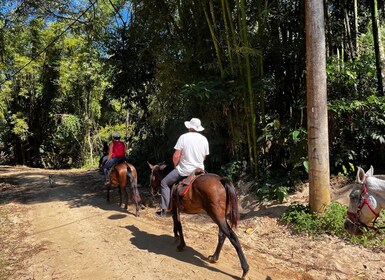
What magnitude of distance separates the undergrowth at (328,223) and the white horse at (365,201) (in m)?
1.90

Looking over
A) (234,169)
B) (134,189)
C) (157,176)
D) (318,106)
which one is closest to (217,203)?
(318,106)

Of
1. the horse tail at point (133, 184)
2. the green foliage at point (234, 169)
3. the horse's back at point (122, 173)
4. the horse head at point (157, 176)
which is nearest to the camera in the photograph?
the horse head at point (157, 176)

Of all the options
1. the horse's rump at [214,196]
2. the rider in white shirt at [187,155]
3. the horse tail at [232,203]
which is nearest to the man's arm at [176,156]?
the rider in white shirt at [187,155]

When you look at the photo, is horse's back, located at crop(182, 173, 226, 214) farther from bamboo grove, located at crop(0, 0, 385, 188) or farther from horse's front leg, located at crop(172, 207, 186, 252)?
bamboo grove, located at crop(0, 0, 385, 188)

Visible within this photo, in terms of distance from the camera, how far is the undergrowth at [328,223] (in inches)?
194

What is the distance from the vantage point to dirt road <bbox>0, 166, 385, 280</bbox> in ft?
14.3

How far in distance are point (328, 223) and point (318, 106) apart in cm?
191

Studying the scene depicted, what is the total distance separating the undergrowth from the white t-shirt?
2.07 m

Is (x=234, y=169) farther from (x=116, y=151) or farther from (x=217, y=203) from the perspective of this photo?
(x=217, y=203)

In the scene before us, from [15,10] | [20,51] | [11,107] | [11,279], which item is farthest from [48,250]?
[11,107]

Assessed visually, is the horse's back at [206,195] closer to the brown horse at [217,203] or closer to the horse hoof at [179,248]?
the brown horse at [217,203]

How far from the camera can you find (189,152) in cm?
484

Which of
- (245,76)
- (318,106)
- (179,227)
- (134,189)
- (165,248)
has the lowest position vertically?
(165,248)

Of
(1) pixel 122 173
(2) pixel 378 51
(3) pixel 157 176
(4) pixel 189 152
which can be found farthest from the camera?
(1) pixel 122 173
